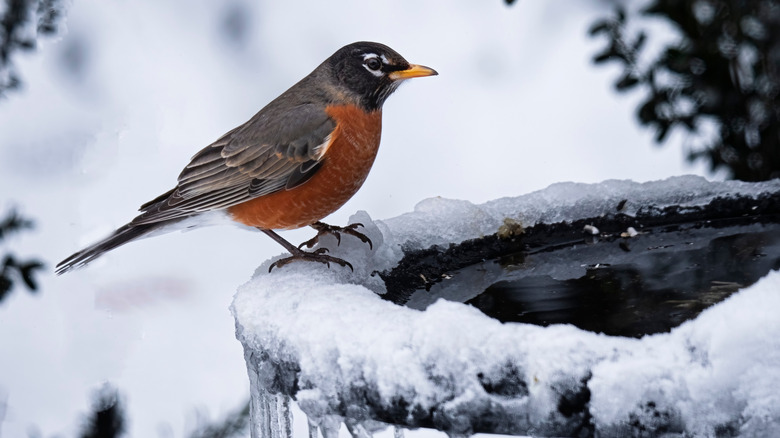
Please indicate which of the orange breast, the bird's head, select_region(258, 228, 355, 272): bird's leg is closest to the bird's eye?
the bird's head

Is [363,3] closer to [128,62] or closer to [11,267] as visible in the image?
[128,62]

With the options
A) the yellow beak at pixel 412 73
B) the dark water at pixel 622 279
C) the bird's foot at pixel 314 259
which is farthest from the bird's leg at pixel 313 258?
the yellow beak at pixel 412 73

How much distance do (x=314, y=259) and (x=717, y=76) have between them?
1.94m

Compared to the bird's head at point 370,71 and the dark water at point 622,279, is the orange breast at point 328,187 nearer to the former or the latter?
the bird's head at point 370,71

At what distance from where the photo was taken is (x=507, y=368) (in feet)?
4.60

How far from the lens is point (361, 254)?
2328 millimetres

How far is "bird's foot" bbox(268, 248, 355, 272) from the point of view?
223 cm

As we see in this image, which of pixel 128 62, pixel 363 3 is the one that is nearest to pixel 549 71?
pixel 363 3

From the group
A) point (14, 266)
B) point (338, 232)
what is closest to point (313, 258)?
point (338, 232)

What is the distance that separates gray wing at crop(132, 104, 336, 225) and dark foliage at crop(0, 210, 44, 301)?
1.99ft

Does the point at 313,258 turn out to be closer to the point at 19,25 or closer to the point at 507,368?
the point at 507,368

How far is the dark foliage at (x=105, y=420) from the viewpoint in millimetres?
2939

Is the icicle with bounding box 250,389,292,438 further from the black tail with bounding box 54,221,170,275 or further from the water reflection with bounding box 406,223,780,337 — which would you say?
the black tail with bounding box 54,221,170,275

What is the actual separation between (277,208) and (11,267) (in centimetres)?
111
